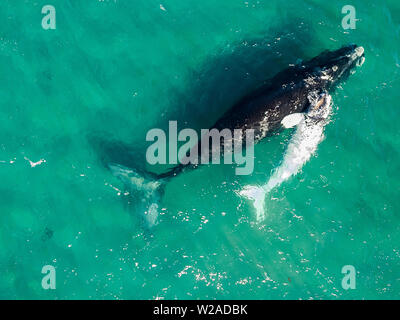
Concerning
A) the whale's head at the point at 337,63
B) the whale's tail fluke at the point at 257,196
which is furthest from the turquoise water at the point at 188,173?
the whale's head at the point at 337,63

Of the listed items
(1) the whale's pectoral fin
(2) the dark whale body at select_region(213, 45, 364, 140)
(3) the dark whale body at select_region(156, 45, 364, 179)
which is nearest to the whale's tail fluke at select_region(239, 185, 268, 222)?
(3) the dark whale body at select_region(156, 45, 364, 179)

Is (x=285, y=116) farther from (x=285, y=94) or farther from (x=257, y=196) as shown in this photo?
(x=257, y=196)

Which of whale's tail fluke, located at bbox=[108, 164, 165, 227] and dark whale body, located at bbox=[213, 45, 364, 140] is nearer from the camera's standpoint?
dark whale body, located at bbox=[213, 45, 364, 140]

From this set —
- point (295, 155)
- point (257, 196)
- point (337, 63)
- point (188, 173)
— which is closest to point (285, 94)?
point (295, 155)

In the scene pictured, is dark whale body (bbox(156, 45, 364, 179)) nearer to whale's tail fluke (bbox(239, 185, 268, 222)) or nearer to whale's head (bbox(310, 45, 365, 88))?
whale's head (bbox(310, 45, 365, 88))

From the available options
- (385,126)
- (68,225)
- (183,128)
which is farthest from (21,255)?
(385,126)

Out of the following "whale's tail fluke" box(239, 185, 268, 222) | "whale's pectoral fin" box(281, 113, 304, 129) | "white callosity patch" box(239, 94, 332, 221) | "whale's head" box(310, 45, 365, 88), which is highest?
"whale's head" box(310, 45, 365, 88)

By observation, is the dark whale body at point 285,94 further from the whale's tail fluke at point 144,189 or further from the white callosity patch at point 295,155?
the white callosity patch at point 295,155

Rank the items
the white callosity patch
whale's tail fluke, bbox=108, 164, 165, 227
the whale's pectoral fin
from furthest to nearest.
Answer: the white callosity patch → whale's tail fluke, bbox=108, 164, 165, 227 → the whale's pectoral fin

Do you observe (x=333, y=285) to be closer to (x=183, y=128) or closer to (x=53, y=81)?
(x=183, y=128)
